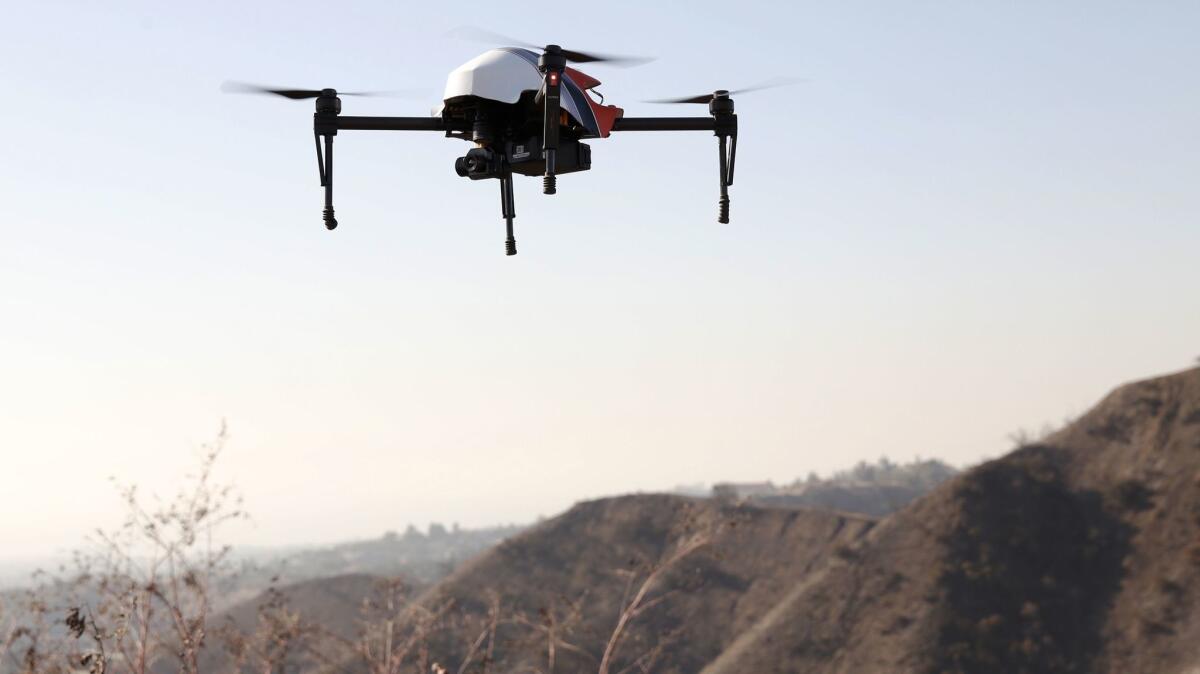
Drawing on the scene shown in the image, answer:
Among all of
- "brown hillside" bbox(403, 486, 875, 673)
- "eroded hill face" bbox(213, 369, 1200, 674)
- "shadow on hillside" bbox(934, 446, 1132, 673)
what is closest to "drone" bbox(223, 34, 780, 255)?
"eroded hill face" bbox(213, 369, 1200, 674)

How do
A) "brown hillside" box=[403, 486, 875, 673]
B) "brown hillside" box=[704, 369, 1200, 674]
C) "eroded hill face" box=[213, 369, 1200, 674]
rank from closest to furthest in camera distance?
"brown hillside" box=[704, 369, 1200, 674]
"eroded hill face" box=[213, 369, 1200, 674]
"brown hillside" box=[403, 486, 875, 673]

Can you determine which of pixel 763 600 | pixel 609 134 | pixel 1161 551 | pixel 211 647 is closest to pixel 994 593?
pixel 1161 551

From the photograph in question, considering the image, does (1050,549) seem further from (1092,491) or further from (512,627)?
(512,627)

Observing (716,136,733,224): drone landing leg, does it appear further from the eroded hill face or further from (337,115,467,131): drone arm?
the eroded hill face

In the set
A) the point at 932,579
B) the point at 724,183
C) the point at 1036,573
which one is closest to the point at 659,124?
the point at 724,183

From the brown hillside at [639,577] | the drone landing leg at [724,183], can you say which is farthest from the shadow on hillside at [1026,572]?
the drone landing leg at [724,183]

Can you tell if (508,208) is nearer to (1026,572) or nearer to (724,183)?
(724,183)
